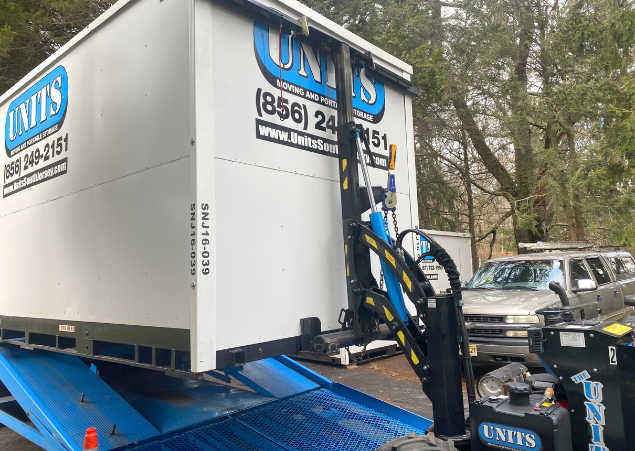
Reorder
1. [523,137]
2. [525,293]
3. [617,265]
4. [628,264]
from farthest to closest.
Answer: [523,137] → [628,264] → [617,265] → [525,293]

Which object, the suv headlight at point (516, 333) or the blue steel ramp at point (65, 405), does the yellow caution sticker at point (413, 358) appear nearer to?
the blue steel ramp at point (65, 405)

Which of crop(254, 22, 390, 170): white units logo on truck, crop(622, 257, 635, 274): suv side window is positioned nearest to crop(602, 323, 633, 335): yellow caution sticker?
crop(254, 22, 390, 170): white units logo on truck

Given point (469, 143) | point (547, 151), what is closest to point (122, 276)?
point (547, 151)

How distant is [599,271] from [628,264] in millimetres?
1883

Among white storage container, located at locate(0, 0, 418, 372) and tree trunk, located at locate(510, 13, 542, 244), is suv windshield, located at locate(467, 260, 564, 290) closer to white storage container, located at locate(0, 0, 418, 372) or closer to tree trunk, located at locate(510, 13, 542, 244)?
white storage container, located at locate(0, 0, 418, 372)

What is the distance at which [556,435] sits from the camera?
2621 mm

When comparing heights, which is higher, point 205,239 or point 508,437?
point 205,239

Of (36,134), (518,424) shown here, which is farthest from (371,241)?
(36,134)

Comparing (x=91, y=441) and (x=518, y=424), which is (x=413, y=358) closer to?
(x=518, y=424)

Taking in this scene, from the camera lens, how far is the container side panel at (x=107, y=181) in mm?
3166

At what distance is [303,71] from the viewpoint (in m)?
3.86

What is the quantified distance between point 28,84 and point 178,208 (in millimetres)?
3224

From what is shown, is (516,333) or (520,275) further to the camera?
(520,275)

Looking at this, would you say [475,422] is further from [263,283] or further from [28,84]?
[28,84]
